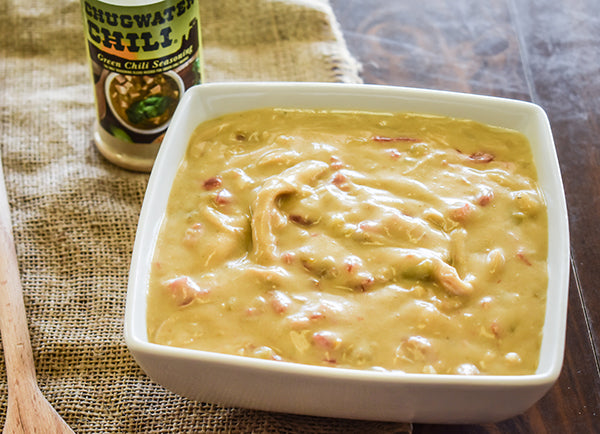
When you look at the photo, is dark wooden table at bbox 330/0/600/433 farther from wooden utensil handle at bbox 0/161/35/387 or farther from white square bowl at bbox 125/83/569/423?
wooden utensil handle at bbox 0/161/35/387

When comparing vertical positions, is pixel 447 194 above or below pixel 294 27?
above

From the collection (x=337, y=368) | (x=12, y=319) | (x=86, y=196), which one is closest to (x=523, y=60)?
(x=86, y=196)

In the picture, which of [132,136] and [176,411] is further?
[132,136]

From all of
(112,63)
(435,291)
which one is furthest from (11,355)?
(435,291)

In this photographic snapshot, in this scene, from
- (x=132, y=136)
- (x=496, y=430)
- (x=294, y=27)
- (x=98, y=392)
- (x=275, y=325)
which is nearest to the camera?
(x=275, y=325)

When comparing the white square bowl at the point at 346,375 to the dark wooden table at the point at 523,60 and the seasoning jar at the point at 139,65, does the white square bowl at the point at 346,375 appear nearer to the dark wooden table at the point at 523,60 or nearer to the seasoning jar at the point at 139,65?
the seasoning jar at the point at 139,65

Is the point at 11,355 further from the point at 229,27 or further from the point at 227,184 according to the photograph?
the point at 229,27
